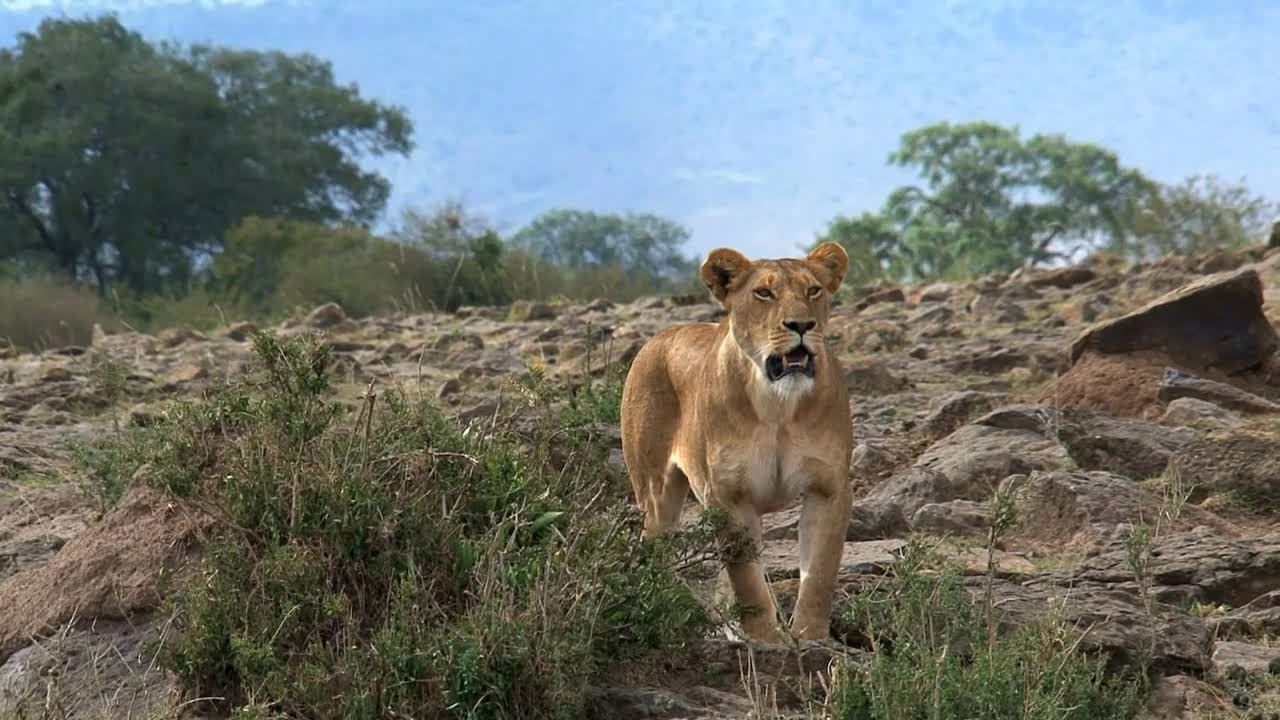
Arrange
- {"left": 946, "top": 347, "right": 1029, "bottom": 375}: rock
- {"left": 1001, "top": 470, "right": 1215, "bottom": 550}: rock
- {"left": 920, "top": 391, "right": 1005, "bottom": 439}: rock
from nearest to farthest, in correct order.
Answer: {"left": 1001, "top": 470, "right": 1215, "bottom": 550}: rock
{"left": 920, "top": 391, "right": 1005, "bottom": 439}: rock
{"left": 946, "top": 347, "right": 1029, "bottom": 375}: rock

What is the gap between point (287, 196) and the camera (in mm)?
46281

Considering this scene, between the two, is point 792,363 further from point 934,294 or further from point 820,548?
point 934,294

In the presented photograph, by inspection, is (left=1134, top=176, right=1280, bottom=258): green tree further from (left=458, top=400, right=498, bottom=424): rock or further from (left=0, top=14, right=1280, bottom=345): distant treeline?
(left=458, top=400, right=498, bottom=424): rock

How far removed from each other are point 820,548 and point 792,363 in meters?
0.60

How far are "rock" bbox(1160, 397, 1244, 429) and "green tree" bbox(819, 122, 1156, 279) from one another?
1365 inches

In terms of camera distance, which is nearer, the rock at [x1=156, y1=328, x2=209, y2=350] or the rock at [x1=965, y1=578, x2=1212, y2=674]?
the rock at [x1=965, y1=578, x2=1212, y2=674]

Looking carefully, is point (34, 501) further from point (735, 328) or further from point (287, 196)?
point (287, 196)

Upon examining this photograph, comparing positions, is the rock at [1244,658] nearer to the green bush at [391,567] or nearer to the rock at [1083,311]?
the green bush at [391,567]

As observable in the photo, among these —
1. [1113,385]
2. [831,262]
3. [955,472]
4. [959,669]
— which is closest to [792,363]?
[831,262]

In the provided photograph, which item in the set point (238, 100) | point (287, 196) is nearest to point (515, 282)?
point (287, 196)

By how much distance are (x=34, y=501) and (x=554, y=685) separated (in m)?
4.57

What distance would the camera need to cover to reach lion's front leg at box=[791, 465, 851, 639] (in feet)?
21.0

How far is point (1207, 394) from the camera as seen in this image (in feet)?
33.9

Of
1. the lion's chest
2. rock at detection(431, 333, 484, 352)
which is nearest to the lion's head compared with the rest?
the lion's chest
